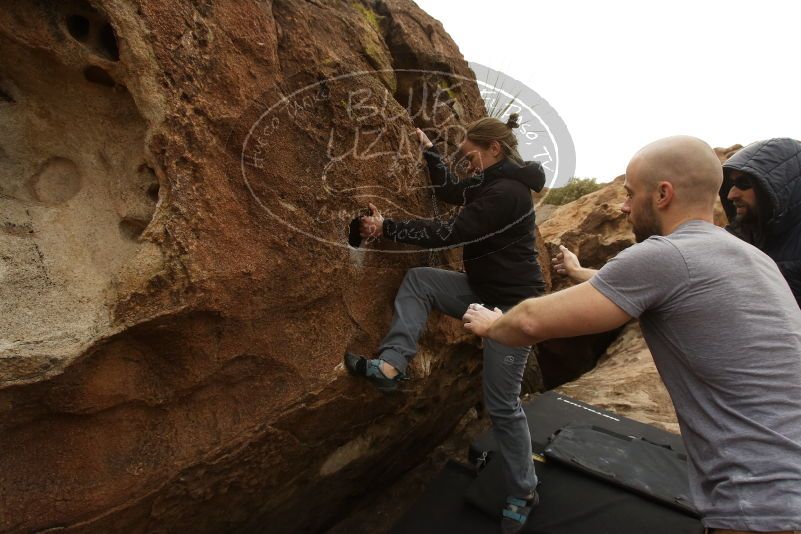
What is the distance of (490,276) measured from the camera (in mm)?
2852

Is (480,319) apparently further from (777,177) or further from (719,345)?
(777,177)

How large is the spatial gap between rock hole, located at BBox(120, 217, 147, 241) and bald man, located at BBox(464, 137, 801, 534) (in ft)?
5.68

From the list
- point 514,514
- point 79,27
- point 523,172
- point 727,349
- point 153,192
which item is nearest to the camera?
point 727,349

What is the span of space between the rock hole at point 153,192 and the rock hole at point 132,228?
11 cm

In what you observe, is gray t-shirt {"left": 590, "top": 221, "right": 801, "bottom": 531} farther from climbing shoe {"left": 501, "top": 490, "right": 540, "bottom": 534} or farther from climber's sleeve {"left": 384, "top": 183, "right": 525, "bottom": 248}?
climbing shoe {"left": 501, "top": 490, "right": 540, "bottom": 534}

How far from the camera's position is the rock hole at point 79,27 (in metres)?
2.05

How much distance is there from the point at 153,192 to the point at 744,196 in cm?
343

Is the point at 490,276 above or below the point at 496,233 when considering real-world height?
below

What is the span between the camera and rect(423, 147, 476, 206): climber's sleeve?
3182 millimetres

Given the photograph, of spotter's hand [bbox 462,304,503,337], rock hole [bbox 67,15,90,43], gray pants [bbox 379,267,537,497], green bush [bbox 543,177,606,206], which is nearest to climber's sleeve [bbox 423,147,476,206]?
gray pants [bbox 379,267,537,497]

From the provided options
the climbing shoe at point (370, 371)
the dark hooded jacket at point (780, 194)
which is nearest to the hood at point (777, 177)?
the dark hooded jacket at point (780, 194)

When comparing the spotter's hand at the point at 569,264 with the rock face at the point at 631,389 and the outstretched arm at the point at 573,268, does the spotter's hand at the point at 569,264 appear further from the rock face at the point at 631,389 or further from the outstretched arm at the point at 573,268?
the rock face at the point at 631,389

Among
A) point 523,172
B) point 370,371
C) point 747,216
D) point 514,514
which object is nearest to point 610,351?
point 747,216

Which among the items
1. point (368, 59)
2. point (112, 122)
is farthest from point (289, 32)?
point (112, 122)
